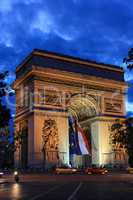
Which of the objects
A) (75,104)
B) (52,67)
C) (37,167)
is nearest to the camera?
(37,167)

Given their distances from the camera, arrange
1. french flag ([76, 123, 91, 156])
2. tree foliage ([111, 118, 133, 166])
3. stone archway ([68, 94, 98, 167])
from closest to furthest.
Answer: tree foliage ([111, 118, 133, 166]) → french flag ([76, 123, 91, 156]) → stone archway ([68, 94, 98, 167])

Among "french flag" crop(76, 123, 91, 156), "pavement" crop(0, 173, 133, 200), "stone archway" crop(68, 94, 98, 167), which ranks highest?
"stone archway" crop(68, 94, 98, 167)

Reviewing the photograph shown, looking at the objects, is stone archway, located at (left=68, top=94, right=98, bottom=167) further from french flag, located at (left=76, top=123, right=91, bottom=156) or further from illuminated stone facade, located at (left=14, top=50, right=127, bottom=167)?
french flag, located at (left=76, top=123, right=91, bottom=156)

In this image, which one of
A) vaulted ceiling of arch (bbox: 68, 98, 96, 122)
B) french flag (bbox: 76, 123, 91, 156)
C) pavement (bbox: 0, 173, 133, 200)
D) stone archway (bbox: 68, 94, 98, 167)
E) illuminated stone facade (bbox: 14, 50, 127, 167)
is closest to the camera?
pavement (bbox: 0, 173, 133, 200)

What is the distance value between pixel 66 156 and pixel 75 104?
12.4m

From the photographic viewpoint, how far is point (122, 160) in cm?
7500

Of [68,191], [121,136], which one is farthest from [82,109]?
[68,191]

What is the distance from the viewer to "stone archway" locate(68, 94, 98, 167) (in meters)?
74.8

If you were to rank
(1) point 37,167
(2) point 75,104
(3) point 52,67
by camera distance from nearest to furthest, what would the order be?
(1) point 37,167 → (3) point 52,67 → (2) point 75,104

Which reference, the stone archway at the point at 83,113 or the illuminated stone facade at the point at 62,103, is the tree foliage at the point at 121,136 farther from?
the stone archway at the point at 83,113

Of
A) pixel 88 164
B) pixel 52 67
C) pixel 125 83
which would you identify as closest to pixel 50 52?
pixel 52 67

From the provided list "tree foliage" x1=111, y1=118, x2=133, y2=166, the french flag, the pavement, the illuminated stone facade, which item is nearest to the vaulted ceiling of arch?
the illuminated stone facade

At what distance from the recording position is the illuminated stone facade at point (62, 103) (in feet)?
223

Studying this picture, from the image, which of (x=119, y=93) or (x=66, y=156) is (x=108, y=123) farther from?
(x=66, y=156)
